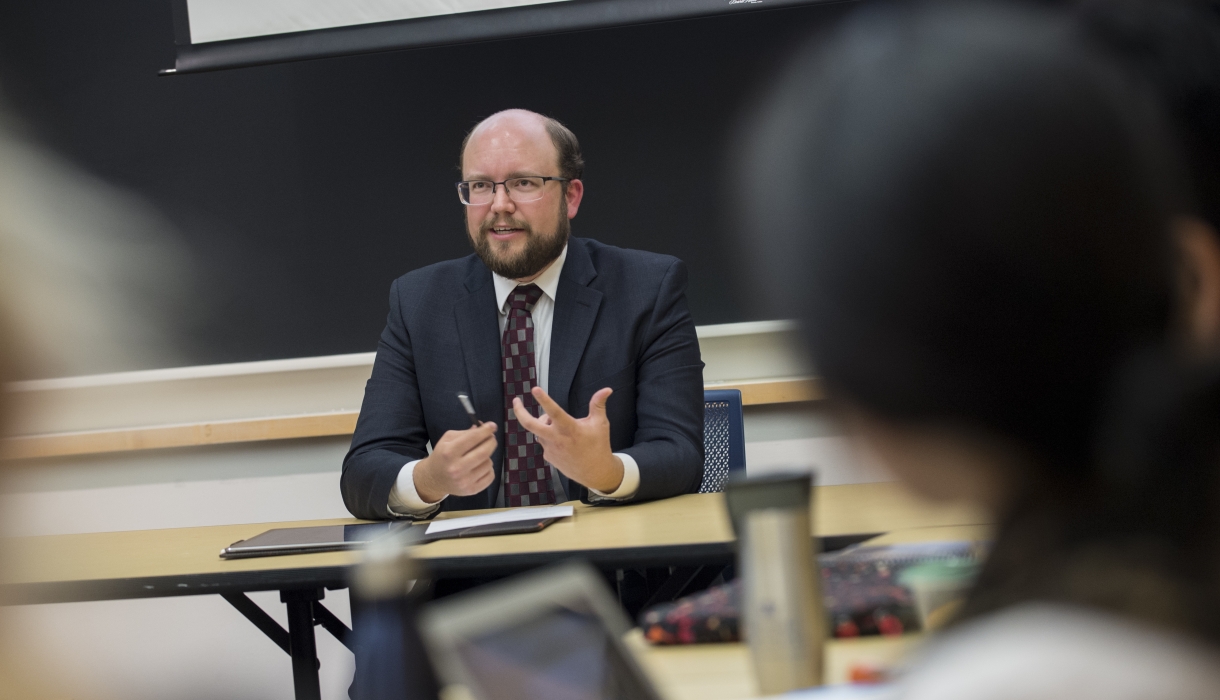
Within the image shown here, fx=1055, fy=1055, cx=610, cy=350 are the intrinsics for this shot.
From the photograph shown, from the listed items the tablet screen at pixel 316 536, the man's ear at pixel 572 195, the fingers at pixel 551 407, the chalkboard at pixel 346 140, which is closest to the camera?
the tablet screen at pixel 316 536

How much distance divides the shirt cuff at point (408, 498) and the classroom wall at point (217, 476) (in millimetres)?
1082

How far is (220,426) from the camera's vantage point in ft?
10.8

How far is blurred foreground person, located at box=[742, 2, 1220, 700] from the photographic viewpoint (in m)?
0.41

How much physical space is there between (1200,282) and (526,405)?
2.12 metres

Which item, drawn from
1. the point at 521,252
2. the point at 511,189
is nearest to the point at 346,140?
the point at 511,189

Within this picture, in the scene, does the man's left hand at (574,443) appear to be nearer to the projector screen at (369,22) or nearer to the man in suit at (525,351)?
the man in suit at (525,351)

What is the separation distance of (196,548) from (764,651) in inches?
59.3

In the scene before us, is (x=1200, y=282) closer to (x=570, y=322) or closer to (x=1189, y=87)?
(x=1189, y=87)

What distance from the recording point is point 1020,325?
1.40ft


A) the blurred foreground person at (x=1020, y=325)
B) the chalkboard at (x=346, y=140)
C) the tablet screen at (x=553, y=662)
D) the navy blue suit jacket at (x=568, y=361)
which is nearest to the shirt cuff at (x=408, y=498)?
the navy blue suit jacket at (x=568, y=361)

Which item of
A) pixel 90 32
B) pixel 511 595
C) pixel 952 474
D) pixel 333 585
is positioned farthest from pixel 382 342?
pixel 952 474

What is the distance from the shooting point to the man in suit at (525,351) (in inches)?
91.4

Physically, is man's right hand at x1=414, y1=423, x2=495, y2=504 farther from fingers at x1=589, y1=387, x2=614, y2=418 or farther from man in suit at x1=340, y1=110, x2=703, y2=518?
fingers at x1=589, y1=387, x2=614, y2=418

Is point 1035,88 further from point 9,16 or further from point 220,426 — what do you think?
point 9,16
